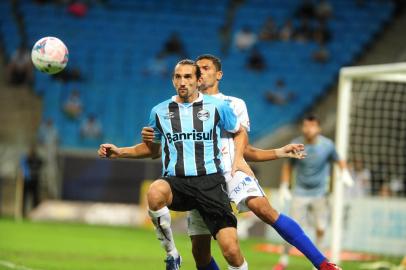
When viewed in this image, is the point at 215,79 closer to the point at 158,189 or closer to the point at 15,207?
the point at 158,189

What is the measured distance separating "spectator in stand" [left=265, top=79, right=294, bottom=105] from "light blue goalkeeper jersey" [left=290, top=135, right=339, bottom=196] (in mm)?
12382

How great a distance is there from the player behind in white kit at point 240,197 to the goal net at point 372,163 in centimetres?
441

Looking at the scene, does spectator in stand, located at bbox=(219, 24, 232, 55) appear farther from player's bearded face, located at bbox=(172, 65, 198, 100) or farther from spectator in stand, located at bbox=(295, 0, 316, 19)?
player's bearded face, located at bbox=(172, 65, 198, 100)

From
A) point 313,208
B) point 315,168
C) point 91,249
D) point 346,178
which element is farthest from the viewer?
point 91,249

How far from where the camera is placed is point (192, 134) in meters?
7.41

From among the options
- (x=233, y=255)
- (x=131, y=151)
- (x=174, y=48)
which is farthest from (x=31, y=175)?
(x=233, y=255)

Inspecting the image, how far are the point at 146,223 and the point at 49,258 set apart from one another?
893 centimetres

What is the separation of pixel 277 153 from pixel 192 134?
3.38ft

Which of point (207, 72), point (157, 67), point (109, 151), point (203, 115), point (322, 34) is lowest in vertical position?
point (109, 151)

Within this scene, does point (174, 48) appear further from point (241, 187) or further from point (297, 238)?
point (241, 187)

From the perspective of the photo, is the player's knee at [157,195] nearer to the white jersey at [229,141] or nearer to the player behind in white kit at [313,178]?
the white jersey at [229,141]

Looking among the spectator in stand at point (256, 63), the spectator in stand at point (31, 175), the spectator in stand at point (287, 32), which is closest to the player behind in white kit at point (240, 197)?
the spectator in stand at point (31, 175)

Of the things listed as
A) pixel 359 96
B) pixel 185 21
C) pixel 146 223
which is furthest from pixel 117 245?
pixel 185 21

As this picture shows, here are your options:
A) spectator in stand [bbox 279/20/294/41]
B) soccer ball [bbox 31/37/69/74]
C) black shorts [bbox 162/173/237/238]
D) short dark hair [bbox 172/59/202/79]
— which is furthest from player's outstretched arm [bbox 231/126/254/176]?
spectator in stand [bbox 279/20/294/41]
